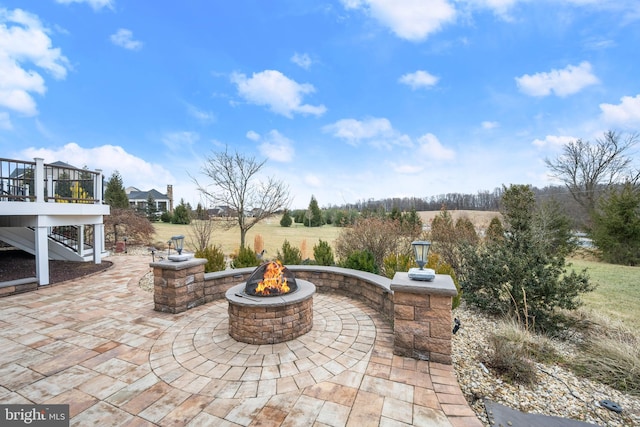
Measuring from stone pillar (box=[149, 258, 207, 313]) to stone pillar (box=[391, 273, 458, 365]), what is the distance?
3789 millimetres

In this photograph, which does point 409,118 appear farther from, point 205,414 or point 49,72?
point 49,72

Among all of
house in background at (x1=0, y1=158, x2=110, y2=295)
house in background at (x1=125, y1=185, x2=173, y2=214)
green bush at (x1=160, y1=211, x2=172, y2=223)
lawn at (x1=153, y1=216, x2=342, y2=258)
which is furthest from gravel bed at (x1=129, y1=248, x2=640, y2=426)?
house in background at (x1=125, y1=185, x2=173, y2=214)

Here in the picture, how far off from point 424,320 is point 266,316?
6.79 ft

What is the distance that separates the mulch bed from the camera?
7.57 m

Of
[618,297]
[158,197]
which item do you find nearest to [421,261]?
[618,297]

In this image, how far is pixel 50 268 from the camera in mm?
8680

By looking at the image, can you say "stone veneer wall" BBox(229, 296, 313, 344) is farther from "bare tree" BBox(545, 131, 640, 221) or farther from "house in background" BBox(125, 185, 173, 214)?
"house in background" BBox(125, 185, 173, 214)

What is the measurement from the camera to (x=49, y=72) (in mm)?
8305

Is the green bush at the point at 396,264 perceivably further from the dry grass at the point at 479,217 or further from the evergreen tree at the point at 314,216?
the evergreen tree at the point at 314,216

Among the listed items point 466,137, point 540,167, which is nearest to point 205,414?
point 466,137

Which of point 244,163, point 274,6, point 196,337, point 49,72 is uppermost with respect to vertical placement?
point 274,6

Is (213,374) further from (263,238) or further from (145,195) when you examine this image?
(145,195)

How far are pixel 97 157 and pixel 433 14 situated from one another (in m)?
15.1

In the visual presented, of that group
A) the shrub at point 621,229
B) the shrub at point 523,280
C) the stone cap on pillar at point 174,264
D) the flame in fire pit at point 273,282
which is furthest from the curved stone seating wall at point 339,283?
the shrub at point 621,229
